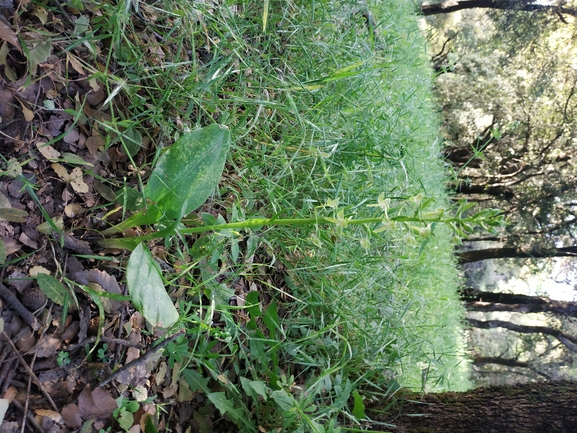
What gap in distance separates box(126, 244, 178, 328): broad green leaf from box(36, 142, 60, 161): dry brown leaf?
15.4 inches

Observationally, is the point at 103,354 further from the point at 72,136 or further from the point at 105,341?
the point at 72,136

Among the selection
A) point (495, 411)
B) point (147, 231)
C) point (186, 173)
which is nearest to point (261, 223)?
point (186, 173)

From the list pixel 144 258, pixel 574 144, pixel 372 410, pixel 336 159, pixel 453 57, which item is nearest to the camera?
pixel 144 258

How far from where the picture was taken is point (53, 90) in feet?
3.83

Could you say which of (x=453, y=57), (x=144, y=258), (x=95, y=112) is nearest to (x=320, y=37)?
(x=453, y=57)

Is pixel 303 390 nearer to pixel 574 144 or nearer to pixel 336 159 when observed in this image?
pixel 336 159

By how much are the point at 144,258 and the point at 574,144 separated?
8.43 meters

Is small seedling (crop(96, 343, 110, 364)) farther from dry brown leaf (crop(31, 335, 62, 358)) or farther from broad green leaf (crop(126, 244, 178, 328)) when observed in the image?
broad green leaf (crop(126, 244, 178, 328))

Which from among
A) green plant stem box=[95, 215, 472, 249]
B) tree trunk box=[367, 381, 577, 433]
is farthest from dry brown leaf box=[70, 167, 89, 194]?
tree trunk box=[367, 381, 577, 433]

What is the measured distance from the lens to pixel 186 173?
108 centimetres

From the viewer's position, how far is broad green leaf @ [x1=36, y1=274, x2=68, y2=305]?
104 centimetres

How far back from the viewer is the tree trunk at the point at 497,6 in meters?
7.41

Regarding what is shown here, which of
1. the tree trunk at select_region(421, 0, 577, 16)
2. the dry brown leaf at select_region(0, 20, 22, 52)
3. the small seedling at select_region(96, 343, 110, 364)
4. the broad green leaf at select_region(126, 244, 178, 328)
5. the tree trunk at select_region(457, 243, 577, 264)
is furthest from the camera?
the tree trunk at select_region(457, 243, 577, 264)

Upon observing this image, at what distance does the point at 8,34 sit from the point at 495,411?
1930mm
